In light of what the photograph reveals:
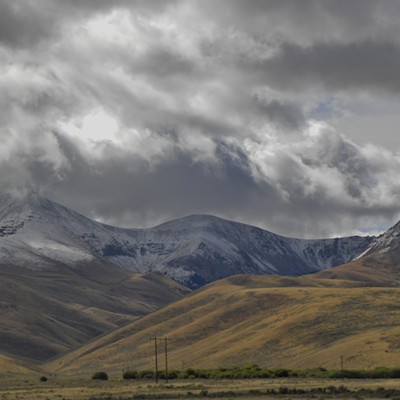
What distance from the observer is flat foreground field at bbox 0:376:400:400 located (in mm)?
113438

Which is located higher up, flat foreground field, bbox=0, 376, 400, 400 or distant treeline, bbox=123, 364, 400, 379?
distant treeline, bbox=123, 364, 400, 379

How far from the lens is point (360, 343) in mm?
184625

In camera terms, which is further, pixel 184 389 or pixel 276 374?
pixel 276 374

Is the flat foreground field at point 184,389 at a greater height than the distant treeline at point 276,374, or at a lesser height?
lesser

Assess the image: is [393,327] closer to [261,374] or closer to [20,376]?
[261,374]

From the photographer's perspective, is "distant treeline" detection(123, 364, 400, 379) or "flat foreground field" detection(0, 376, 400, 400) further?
"distant treeline" detection(123, 364, 400, 379)

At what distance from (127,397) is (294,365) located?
255ft

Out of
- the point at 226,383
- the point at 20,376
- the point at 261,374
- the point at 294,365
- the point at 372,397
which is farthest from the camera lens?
the point at 294,365

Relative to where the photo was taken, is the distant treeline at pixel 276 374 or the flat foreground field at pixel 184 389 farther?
the distant treeline at pixel 276 374

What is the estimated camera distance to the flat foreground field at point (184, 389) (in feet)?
372

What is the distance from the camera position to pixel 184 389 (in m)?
128

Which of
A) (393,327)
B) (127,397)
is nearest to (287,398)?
(127,397)

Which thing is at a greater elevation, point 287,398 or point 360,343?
point 360,343

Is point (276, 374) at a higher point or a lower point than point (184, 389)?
higher
